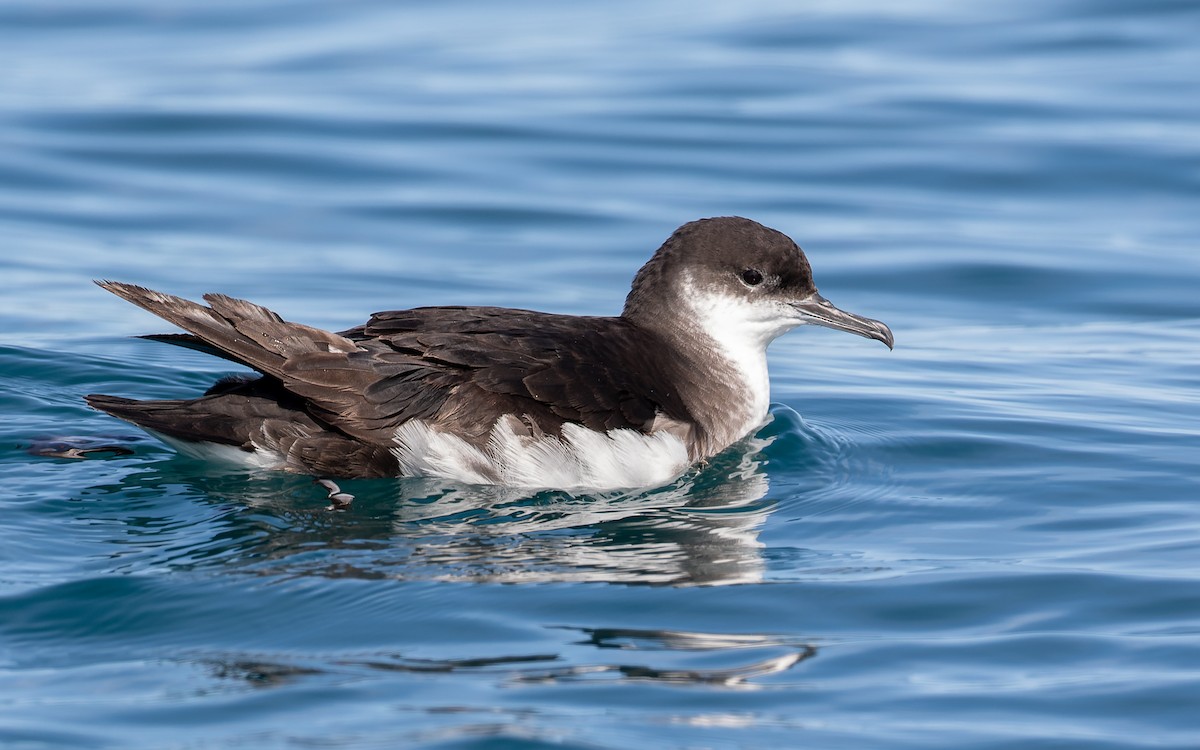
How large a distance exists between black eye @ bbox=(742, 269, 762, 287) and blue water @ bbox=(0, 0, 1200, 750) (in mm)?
863

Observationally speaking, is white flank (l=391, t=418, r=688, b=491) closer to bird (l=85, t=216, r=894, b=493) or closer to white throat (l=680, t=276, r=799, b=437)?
bird (l=85, t=216, r=894, b=493)

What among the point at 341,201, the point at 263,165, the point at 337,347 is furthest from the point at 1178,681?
the point at 263,165

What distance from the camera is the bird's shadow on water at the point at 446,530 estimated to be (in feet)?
21.9

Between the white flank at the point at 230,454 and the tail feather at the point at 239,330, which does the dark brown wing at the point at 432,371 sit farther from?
the white flank at the point at 230,454

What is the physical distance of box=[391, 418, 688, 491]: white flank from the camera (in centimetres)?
746

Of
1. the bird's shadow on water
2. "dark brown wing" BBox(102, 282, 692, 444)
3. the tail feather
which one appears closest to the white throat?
the bird's shadow on water

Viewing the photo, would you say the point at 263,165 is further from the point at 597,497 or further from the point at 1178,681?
the point at 1178,681

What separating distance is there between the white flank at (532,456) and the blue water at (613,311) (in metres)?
0.11

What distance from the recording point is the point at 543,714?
5.34 metres

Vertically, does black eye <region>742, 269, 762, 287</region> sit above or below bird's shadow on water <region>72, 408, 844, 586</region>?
above

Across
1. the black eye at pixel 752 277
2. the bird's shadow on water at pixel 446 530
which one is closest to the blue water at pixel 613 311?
the bird's shadow on water at pixel 446 530

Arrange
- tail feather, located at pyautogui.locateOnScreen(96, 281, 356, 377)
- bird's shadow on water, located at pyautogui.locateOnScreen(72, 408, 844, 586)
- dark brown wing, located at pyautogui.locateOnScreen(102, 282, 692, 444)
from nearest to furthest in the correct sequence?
bird's shadow on water, located at pyautogui.locateOnScreen(72, 408, 844, 586) < tail feather, located at pyautogui.locateOnScreen(96, 281, 356, 377) < dark brown wing, located at pyautogui.locateOnScreen(102, 282, 692, 444)

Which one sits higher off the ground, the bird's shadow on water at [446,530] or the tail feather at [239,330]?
the tail feather at [239,330]

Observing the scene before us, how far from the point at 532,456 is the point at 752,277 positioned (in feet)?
5.89
